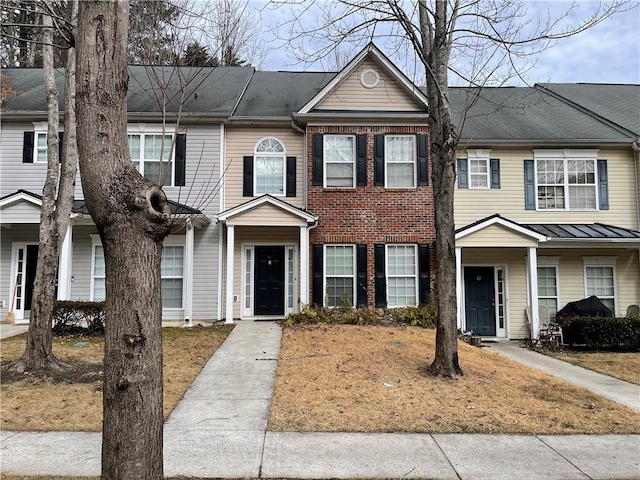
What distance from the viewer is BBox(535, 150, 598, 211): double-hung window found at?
14.0 metres

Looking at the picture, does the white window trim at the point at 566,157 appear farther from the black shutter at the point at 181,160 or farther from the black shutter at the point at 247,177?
the black shutter at the point at 181,160

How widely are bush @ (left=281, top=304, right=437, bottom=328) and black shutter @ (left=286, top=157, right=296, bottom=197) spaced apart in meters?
3.64

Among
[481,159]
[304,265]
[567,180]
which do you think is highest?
[481,159]

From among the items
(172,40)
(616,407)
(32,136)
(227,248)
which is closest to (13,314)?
(32,136)

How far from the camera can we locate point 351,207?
43.2 feet

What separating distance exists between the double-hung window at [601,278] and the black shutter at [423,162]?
5.84 metres

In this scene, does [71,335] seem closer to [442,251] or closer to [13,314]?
[13,314]

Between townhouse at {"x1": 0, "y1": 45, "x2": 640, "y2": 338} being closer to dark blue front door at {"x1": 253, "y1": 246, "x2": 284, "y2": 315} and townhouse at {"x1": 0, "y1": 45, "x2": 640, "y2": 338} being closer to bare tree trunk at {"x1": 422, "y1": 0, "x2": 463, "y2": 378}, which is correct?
dark blue front door at {"x1": 253, "y1": 246, "x2": 284, "y2": 315}

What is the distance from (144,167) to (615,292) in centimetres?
1495

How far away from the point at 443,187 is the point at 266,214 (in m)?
6.02

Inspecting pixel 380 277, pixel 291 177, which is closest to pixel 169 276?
pixel 291 177

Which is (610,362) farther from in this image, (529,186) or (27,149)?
(27,149)

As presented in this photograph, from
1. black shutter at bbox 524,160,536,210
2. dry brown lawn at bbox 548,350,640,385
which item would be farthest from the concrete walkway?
black shutter at bbox 524,160,536,210

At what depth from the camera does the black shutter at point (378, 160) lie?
521 inches
